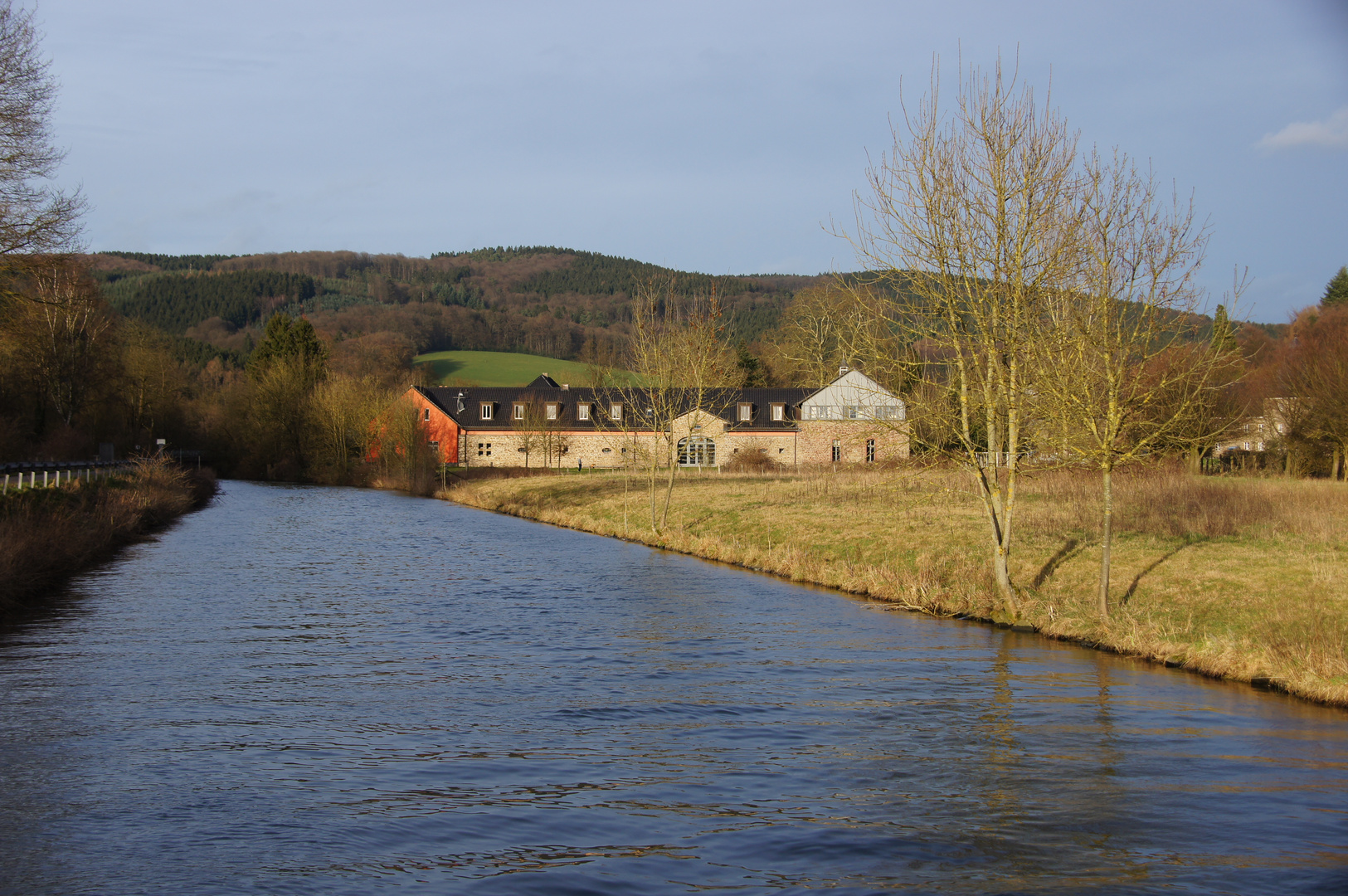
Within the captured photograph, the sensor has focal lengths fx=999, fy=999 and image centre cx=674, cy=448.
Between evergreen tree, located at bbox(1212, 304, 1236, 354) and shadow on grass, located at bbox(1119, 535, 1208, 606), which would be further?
shadow on grass, located at bbox(1119, 535, 1208, 606)

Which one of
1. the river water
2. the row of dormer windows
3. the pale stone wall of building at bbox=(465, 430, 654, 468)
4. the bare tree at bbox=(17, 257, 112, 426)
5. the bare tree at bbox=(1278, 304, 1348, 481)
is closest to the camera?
the river water

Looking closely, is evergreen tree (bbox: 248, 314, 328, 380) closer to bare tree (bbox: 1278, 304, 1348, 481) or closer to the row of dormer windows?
the row of dormer windows

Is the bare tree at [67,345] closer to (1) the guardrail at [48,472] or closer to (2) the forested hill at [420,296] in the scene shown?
(1) the guardrail at [48,472]

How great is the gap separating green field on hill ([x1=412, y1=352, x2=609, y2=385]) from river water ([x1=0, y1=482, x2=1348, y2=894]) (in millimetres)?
82042

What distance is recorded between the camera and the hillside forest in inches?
1449

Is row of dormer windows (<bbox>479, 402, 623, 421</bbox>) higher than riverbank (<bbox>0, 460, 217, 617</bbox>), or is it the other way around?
row of dormer windows (<bbox>479, 402, 623, 421</bbox>)

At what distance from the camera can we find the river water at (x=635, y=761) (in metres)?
7.11

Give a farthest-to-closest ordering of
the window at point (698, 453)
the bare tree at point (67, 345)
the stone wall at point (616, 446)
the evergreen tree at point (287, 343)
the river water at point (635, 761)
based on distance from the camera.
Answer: the evergreen tree at point (287, 343) → the window at point (698, 453) → the stone wall at point (616, 446) → the bare tree at point (67, 345) → the river water at point (635, 761)

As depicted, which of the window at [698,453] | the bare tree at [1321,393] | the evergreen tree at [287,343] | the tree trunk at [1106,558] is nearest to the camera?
the tree trunk at [1106,558]

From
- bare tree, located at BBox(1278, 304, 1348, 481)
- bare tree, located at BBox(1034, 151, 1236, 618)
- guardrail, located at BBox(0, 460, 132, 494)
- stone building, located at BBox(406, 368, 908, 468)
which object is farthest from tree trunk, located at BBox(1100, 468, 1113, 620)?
stone building, located at BBox(406, 368, 908, 468)

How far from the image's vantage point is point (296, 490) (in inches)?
2130

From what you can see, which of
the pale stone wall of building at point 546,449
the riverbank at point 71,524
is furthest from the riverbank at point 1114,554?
the pale stone wall of building at point 546,449

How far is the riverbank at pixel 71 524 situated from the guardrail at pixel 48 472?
0.59m

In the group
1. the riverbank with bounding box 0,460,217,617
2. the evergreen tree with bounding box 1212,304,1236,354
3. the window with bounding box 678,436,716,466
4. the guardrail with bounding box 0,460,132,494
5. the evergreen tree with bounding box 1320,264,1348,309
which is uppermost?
the evergreen tree with bounding box 1320,264,1348,309
